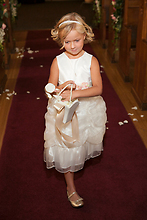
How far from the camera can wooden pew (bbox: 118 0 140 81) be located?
3.96 meters

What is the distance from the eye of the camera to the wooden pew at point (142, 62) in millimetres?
3191

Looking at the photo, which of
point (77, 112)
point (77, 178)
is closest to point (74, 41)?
point (77, 112)

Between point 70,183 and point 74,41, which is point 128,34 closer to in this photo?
point 74,41

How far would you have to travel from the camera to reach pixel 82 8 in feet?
38.5

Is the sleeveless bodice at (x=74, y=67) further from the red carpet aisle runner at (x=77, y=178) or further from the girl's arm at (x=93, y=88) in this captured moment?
the red carpet aisle runner at (x=77, y=178)

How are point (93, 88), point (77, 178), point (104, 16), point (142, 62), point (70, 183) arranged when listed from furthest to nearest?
point (104, 16) → point (142, 62) → point (77, 178) → point (70, 183) → point (93, 88)

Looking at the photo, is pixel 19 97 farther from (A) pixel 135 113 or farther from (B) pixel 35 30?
(B) pixel 35 30

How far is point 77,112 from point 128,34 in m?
2.56

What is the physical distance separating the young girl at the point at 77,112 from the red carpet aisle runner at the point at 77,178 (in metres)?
0.15

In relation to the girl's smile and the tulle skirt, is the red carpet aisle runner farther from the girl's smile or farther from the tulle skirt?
the girl's smile

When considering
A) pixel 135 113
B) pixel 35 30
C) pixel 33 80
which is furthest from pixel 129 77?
pixel 35 30

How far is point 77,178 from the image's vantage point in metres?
2.37

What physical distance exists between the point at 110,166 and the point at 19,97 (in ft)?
6.53

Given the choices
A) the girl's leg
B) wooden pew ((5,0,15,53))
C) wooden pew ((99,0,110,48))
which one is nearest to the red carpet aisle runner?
the girl's leg
